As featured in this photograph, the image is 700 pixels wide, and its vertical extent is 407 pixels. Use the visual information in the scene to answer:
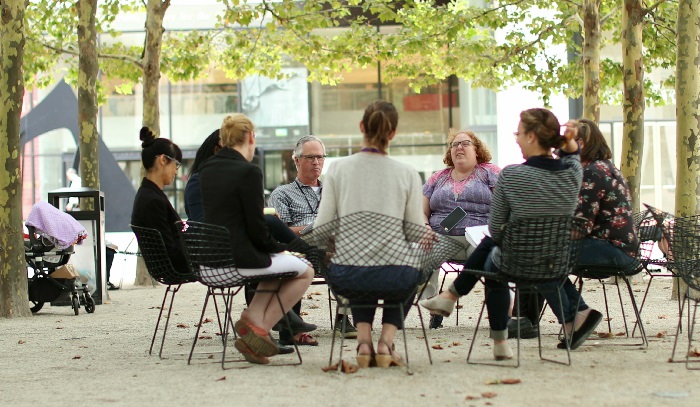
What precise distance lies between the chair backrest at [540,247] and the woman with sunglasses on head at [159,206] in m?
2.45

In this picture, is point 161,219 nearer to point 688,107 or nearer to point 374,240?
point 374,240

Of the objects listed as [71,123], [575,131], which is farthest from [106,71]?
[575,131]

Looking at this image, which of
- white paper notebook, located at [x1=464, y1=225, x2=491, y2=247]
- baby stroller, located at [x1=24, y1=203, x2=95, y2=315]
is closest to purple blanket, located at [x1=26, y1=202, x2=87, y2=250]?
baby stroller, located at [x1=24, y1=203, x2=95, y2=315]

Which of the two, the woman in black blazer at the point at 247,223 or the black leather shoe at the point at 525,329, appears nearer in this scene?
the woman in black blazer at the point at 247,223

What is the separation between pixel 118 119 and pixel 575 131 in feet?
97.7

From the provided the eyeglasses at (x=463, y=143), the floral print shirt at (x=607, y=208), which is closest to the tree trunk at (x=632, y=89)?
the eyeglasses at (x=463, y=143)

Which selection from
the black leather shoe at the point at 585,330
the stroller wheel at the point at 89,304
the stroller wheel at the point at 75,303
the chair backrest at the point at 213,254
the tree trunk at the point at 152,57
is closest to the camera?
the chair backrest at the point at 213,254

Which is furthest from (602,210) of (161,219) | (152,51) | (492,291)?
(152,51)

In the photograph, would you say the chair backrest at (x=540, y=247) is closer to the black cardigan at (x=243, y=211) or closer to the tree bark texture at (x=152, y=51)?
the black cardigan at (x=243, y=211)

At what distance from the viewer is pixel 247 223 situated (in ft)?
25.7

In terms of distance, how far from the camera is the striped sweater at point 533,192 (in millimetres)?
7789

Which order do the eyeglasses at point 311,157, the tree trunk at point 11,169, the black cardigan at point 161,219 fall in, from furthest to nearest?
the tree trunk at point 11,169 < the eyeglasses at point 311,157 < the black cardigan at point 161,219

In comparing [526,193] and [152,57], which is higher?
[152,57]

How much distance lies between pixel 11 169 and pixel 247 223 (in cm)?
690
